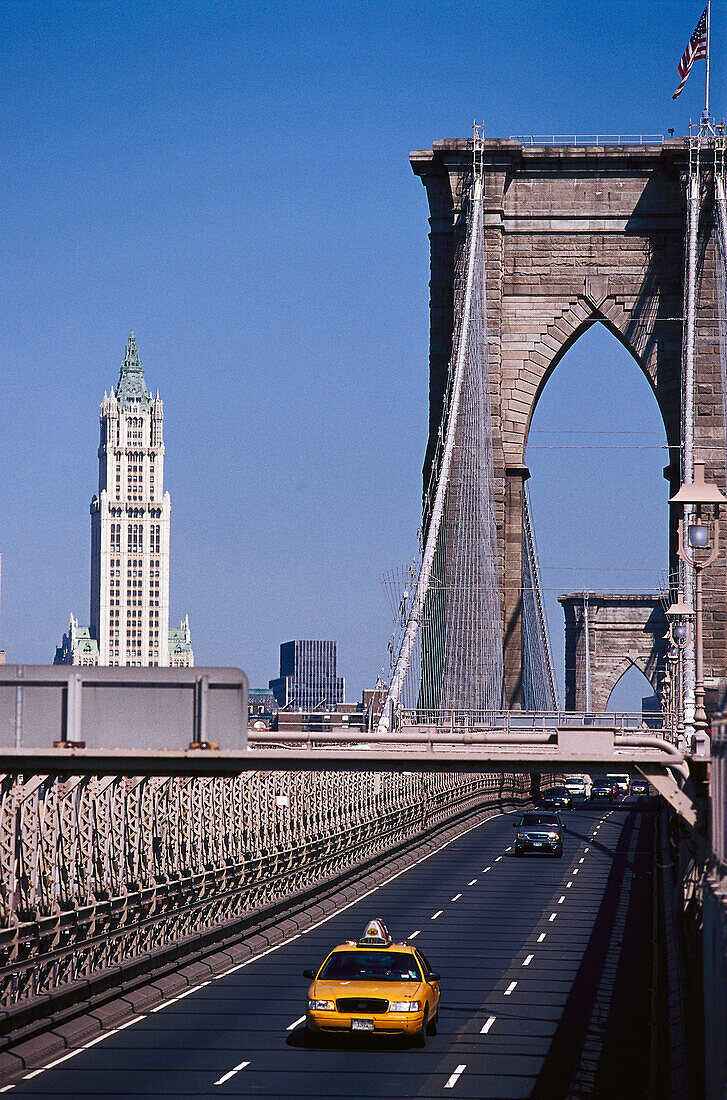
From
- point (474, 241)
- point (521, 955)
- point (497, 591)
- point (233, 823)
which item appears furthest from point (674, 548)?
point (521, 955)

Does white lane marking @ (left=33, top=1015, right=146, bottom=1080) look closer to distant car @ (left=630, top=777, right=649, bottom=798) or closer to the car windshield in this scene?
the car windshield

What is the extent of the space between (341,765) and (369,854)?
3852cm

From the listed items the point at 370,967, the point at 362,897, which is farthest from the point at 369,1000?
the point at 362,897

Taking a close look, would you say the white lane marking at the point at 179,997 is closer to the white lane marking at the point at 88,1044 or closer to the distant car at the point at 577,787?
the white lane marking at the point at 88,1044

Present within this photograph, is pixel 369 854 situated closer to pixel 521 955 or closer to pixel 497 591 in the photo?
pixel 497 591

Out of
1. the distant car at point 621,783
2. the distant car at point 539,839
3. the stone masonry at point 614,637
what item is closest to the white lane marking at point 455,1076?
the distant car at point 539,839

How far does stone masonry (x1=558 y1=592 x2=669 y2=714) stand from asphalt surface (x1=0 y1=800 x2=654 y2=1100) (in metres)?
101

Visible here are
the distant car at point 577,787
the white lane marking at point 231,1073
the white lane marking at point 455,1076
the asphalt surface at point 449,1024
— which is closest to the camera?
the white lane marking at point 455,1076

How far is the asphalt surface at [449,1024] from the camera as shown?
71.3ft

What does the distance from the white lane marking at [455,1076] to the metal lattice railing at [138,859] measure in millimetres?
5529

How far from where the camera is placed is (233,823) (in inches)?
1684

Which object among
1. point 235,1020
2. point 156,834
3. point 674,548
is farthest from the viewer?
point 674,548

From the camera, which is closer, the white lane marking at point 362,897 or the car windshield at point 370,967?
the car windshield at point 370,967

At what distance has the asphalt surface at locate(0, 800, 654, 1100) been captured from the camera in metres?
21.7
